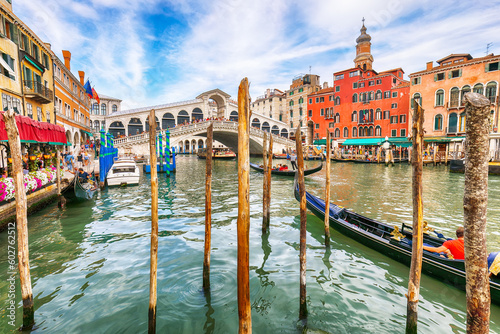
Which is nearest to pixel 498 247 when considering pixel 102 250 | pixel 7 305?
pixel 102 250

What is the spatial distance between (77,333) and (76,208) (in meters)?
6.98

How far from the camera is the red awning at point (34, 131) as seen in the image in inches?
261

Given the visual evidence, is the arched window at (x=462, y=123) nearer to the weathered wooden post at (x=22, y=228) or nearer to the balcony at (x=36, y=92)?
the weathered wooden post at (x=22, y=228)

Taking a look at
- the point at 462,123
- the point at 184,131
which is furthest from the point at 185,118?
the point at 462,123

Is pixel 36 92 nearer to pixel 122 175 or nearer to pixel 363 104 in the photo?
pixel 122 175

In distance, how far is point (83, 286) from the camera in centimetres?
423

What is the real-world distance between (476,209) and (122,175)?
1389 cm

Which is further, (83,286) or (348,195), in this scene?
(348,195)

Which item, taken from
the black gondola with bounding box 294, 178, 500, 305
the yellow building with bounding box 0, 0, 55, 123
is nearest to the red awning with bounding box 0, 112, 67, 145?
the yellow building with bounding box 0, 0, 55, 123

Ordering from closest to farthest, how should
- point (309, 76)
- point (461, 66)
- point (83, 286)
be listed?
1. point (83, 286)
2. point (461, 66)
3. point (309, 76)

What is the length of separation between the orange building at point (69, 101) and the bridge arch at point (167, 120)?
11.7m

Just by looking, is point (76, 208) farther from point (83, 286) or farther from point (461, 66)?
point (461, 66)

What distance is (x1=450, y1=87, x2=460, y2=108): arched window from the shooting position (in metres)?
23.6

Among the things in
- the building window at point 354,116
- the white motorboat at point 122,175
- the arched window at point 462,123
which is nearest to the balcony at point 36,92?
the white motorboat at point 122,175
